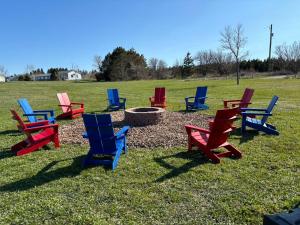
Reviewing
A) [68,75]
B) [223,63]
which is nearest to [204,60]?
[223,63]

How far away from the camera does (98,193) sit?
4.15 metres

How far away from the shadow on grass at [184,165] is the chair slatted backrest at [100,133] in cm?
100

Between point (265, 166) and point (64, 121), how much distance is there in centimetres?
731

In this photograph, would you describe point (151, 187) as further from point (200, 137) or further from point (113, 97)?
point (113, 97)

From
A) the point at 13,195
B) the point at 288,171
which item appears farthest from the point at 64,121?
the point at 288,171

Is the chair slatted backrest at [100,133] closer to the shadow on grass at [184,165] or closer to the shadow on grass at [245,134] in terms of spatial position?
the shadow on grass at [184,165]

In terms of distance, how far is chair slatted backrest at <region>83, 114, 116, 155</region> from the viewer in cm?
505

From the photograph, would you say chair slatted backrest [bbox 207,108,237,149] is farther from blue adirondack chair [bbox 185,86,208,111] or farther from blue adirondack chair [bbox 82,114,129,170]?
blue adirondack chair [bbox 185,86,208,111]

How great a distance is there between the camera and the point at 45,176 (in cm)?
486

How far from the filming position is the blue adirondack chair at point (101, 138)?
16.6ft

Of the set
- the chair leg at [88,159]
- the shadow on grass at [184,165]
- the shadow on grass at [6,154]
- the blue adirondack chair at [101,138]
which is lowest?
the shadow on grass at [184,165]

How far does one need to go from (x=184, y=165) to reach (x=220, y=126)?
3.29 ft

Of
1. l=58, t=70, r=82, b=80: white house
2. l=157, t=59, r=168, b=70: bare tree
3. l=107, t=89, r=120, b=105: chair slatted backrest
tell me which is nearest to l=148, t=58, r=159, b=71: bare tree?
l=157, t=59, r=168, b=70: bare tree

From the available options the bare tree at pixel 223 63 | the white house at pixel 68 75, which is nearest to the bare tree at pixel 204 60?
the bare tree at pixel 223 63
